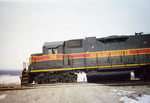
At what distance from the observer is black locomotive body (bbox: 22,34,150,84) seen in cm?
778

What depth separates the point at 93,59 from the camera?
8227 millimetres

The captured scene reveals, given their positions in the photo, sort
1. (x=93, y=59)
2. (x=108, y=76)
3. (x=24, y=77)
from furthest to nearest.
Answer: (x=24, y=77) → (x=93, y=59) → (x=108, y=76)

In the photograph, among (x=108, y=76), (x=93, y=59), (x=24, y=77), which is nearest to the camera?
(x=108, y=76)

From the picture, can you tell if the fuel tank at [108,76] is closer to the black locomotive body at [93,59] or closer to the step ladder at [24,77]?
the black locomotive body at [93,59]

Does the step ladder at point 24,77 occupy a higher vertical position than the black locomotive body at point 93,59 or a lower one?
lower

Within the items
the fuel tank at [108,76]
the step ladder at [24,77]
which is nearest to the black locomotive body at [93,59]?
the fuel tank at [108,76]

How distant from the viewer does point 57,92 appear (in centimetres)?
588

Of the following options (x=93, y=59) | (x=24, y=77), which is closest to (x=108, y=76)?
(x=93, y=59)

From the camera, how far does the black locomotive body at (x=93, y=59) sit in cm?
778

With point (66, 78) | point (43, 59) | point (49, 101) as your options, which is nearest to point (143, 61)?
point (66, 78)

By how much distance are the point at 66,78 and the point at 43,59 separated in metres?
2.46

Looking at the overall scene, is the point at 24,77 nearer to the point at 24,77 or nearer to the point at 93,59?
the point at 24,77

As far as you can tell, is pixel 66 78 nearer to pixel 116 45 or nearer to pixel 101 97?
pixel 101 97

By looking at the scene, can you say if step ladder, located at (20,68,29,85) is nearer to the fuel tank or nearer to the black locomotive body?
the black locomotive body
